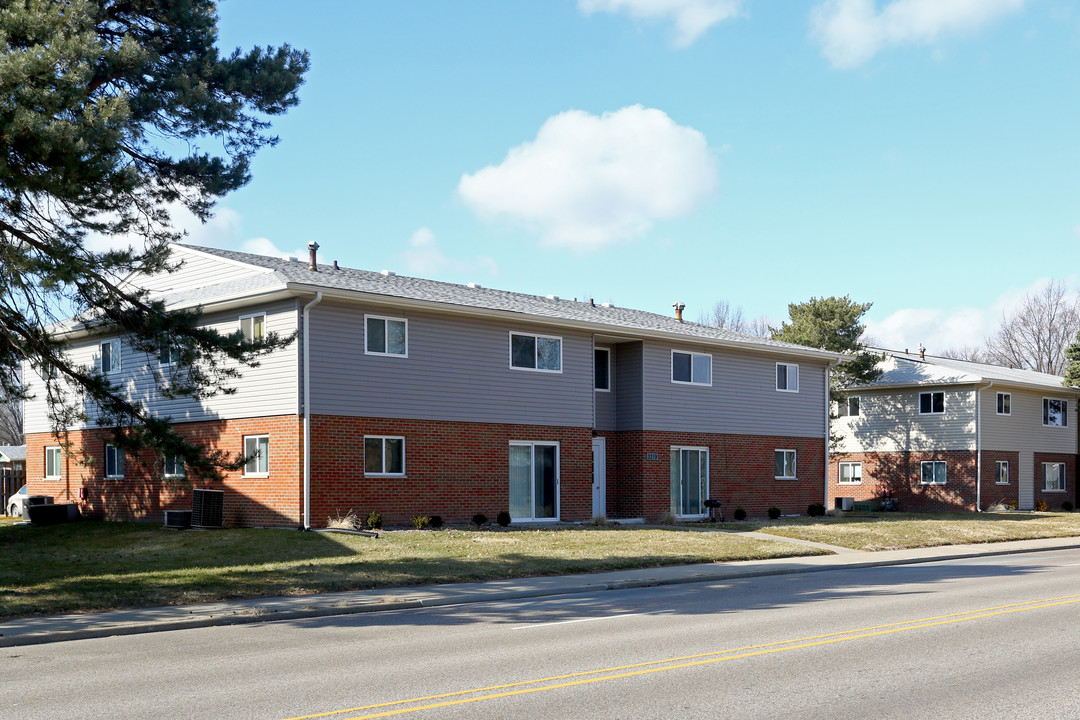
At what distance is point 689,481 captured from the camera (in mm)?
33500

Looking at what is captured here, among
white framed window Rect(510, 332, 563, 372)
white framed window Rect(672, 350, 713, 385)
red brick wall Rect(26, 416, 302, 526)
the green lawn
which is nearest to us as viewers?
the green lawn

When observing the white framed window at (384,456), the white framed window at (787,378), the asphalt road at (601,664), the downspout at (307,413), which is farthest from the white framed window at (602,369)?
the asphalt road at (601,664)

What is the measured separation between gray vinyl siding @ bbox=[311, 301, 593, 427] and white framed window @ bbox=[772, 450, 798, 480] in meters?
9.17

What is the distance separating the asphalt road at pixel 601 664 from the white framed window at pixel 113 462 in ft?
62.4

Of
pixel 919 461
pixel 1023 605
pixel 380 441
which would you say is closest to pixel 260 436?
pixel 380 441

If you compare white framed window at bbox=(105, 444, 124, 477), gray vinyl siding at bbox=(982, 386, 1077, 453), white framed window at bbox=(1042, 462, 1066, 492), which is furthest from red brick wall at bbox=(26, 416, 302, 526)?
A: white framed window at bbox=(1042, 462, 1066, 492)

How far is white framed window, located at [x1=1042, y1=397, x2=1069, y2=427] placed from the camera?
4959 cm

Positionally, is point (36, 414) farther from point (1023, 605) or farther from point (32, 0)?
point (1023, 605)

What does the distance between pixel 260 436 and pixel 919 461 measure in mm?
33154

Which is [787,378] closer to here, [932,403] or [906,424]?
[932,403]

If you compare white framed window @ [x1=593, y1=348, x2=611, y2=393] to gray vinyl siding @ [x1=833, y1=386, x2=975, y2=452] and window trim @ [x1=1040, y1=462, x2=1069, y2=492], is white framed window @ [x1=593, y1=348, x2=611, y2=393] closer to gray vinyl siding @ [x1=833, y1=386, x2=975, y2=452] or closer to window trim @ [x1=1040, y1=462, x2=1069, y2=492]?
gray vinyl siding @ [x1=833, y1=386, x2=975, y2=452]

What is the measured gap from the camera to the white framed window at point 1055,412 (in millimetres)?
49594

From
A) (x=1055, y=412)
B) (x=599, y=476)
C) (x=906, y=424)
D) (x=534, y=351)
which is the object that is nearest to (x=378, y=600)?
(x=534, y=351)

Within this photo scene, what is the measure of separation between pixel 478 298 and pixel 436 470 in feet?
18.7
